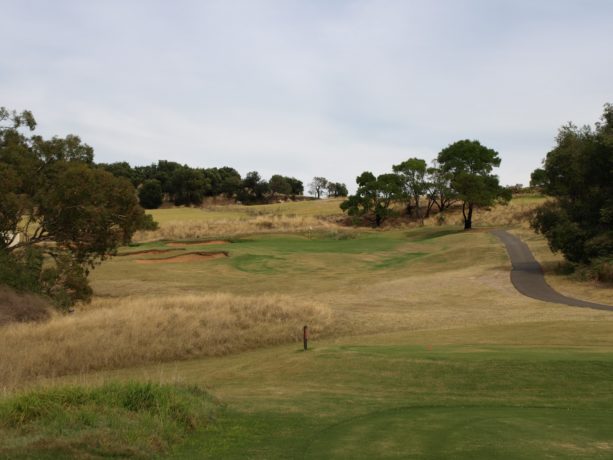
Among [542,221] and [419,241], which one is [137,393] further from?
[419,241]

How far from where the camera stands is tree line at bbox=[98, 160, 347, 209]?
123562mm

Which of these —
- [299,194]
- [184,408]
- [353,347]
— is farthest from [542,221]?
[299,194]

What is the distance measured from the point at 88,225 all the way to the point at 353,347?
1834 centimetres

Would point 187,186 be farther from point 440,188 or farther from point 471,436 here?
point 471,436

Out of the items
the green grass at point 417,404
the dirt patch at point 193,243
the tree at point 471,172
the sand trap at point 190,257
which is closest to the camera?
the green grass at point 417,404

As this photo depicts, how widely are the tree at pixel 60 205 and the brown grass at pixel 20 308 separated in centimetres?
228

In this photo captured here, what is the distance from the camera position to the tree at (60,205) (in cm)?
2845

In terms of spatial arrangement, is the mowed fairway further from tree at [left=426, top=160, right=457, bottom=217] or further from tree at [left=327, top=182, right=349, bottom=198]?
tree at [left=327, top=182, right=349, bottom=198]

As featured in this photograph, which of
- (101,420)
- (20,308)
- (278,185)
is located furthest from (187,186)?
(101,420)

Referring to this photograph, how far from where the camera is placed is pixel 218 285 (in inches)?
1587

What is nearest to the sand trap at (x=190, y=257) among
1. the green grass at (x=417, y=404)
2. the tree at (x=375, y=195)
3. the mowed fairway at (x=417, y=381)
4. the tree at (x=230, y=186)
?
the mowed fairway at (x=417, y=381)

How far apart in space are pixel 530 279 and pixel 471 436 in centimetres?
3329

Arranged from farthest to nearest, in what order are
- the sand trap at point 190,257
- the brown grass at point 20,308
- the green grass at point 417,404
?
1. the sand trap at point 190,257
2. the brown grass at point 20,308
3. the green grass at point 417,404

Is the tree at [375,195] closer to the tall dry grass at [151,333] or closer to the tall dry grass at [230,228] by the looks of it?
the tall dry grass at [230,228]
